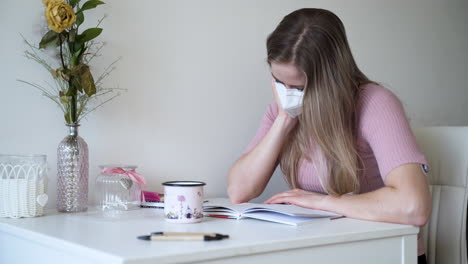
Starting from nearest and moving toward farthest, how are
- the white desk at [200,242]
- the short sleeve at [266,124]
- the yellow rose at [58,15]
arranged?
the white desk at [200,242] → the yellow rose at [58,15] → the short sleeve at [266,124]

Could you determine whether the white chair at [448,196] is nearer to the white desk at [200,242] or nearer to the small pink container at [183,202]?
the white desk at [200,242]

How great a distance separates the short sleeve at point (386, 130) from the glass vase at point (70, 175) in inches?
27.4

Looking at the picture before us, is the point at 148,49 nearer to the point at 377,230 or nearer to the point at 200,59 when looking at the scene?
the point at 200,59

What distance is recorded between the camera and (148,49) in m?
1.53

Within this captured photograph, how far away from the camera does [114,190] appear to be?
1.20m

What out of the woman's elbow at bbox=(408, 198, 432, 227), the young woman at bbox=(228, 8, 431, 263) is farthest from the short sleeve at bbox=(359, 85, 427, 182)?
the woman's elbow at bbox=(408, 198, 432, 227)

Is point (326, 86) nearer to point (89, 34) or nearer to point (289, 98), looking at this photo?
point (289, 98)

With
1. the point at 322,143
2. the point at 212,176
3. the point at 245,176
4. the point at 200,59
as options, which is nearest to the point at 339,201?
the point at 322,143

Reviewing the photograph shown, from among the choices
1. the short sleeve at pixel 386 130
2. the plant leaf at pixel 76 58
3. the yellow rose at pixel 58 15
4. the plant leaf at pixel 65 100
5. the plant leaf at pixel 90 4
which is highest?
the plant leaf at pixel 90 4

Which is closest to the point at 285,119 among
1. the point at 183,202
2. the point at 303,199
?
the point at 303,199

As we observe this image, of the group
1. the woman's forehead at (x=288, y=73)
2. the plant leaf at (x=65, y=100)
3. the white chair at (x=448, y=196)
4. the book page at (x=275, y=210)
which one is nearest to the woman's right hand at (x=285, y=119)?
the woman's forehead at (x=288, y=73)

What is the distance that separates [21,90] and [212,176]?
0.63 meters

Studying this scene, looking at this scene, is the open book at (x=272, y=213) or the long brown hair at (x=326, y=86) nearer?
the open book at (x=272, y=213)

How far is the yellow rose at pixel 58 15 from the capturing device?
1.19 m
